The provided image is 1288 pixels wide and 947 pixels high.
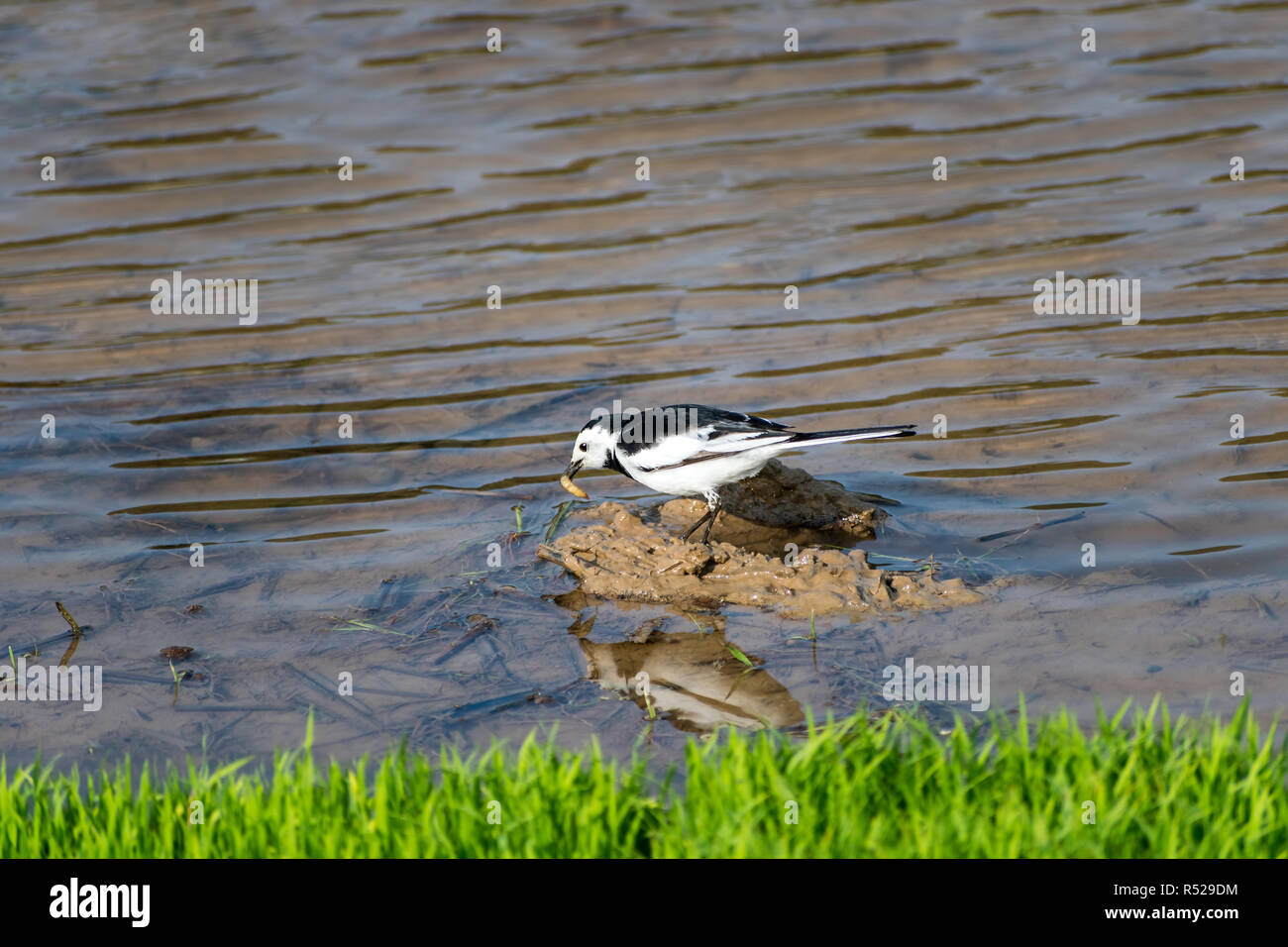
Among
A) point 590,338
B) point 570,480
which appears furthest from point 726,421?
point 590,338

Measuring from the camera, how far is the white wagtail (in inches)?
268

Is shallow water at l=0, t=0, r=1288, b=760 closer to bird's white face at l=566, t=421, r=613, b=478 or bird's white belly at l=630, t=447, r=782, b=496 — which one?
bird's white face at l=566, t=421, r=613, b=478

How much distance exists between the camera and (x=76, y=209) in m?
12.5

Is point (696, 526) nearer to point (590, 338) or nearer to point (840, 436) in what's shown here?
point (840, 436)

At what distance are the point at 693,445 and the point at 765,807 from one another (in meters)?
2.86

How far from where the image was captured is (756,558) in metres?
7.05

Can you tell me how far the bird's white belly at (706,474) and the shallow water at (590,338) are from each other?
78 centimetres

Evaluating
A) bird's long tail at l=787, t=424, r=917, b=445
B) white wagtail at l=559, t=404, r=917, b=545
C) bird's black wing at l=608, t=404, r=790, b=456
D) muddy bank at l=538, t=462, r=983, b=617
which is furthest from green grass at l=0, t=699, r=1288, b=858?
bird's black wing at l=608, t=404, r=790, b=456

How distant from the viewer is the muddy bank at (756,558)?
667cm

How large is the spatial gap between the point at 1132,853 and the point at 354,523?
16.9 feet

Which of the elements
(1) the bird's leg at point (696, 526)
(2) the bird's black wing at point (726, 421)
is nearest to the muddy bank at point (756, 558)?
(1) the bird's leg at point (696, 526)

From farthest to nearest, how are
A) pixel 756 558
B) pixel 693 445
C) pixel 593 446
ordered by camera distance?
pixel 593 446 < pixel 756 558 < pixel 693 445

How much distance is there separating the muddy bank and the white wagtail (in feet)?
0.75
